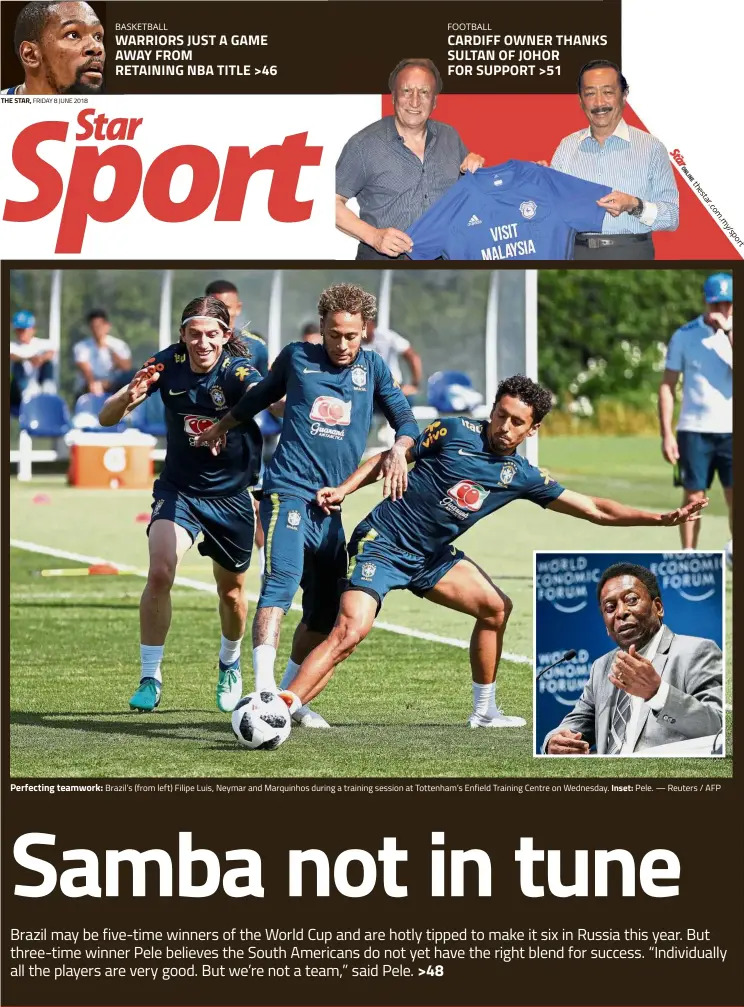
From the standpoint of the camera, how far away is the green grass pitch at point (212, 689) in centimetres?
860

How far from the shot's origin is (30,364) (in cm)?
2388

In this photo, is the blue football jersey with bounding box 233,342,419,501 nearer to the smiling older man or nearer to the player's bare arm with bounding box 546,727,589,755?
the smiling older man

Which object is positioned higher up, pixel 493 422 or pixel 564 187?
pixel 564 187

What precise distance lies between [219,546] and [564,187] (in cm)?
307

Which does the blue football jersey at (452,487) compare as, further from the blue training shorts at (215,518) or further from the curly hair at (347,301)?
the blue training shorts at (215,518)

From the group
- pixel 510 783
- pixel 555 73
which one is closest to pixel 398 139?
pixel 555 73

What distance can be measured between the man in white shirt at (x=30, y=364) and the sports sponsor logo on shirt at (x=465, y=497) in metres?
13.7

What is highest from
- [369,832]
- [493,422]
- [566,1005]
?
[493,422]

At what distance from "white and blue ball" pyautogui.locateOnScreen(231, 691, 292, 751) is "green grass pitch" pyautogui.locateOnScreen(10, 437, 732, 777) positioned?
3.2 inches

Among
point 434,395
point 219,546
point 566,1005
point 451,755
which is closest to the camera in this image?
point 566,1005

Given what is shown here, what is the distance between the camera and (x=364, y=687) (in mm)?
10609

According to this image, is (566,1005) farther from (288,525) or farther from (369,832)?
(288,525)

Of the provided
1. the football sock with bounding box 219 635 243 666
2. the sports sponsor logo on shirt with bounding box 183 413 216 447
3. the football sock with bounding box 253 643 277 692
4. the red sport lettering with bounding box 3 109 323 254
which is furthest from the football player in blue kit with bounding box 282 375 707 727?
the red sport lettering with bounding box 3 109 323 254

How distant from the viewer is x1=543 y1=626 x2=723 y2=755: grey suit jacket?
875cm
